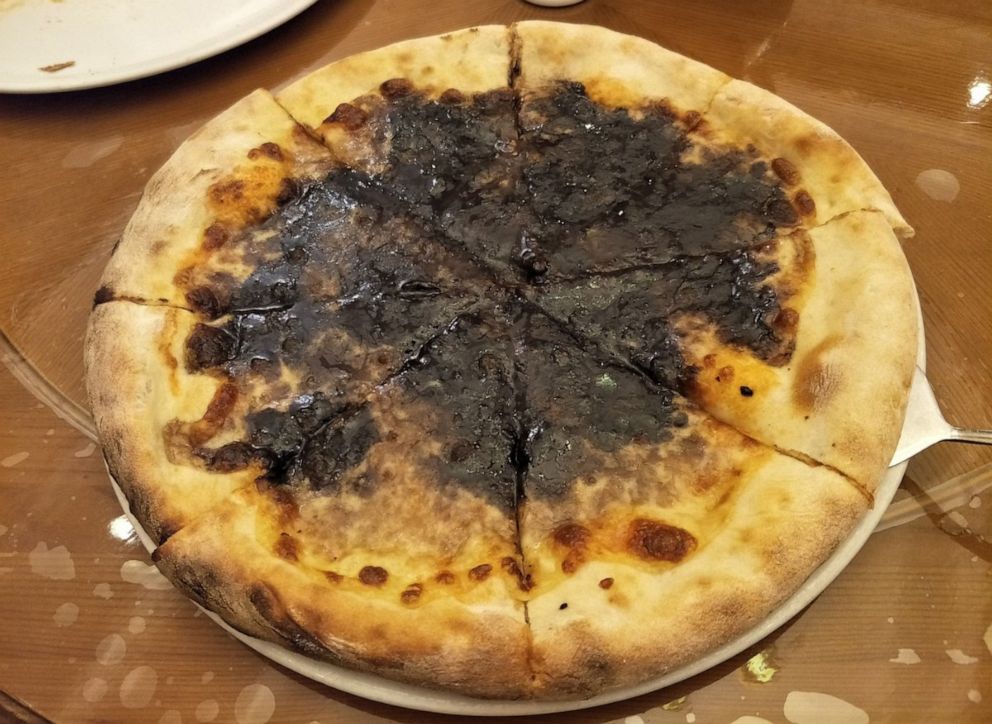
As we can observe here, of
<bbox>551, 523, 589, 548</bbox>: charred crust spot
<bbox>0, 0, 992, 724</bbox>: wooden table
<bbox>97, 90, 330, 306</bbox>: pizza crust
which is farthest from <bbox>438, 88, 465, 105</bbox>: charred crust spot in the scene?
<bbox>551, 523, 589, 548</bbox>: charred crust spot

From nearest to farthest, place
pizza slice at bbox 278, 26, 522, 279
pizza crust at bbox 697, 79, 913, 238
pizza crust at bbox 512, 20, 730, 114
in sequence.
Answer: pizza crust at bbox 697, 79, 913, 238
pizza slice at bbox 278, 26, 522, 279
pizza crust at bbox 512, 20, 730, 114

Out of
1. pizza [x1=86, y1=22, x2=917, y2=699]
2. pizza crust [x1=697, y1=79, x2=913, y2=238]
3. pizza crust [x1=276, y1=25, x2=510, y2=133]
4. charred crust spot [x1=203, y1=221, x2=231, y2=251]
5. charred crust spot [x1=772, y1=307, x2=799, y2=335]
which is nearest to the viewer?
pizza [x1=86, y1=22, x2=917, y2=699]

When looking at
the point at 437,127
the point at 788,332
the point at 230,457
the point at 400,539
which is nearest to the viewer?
the point at 400,539

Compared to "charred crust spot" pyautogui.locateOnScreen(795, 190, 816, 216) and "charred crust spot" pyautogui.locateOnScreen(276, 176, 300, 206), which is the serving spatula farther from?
"charred crust spot" pyautogui.locateOnScreen(276, 176, 300, 206)

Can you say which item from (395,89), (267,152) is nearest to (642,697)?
(267,152)

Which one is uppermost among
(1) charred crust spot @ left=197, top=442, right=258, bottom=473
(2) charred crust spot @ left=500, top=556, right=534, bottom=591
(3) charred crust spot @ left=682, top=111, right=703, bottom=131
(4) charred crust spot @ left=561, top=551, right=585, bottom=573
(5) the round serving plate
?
(3) charred crust spot @ left=682, top=111, right=703, bottom=131

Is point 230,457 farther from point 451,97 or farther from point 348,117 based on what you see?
point 451,97

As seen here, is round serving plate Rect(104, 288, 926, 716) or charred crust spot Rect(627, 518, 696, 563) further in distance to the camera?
charred crust spot Rect(627, 518, 696, 563)

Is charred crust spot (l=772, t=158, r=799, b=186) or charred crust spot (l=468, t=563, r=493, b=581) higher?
charred crust spot (l=772, t=158, r=799, b=186)
